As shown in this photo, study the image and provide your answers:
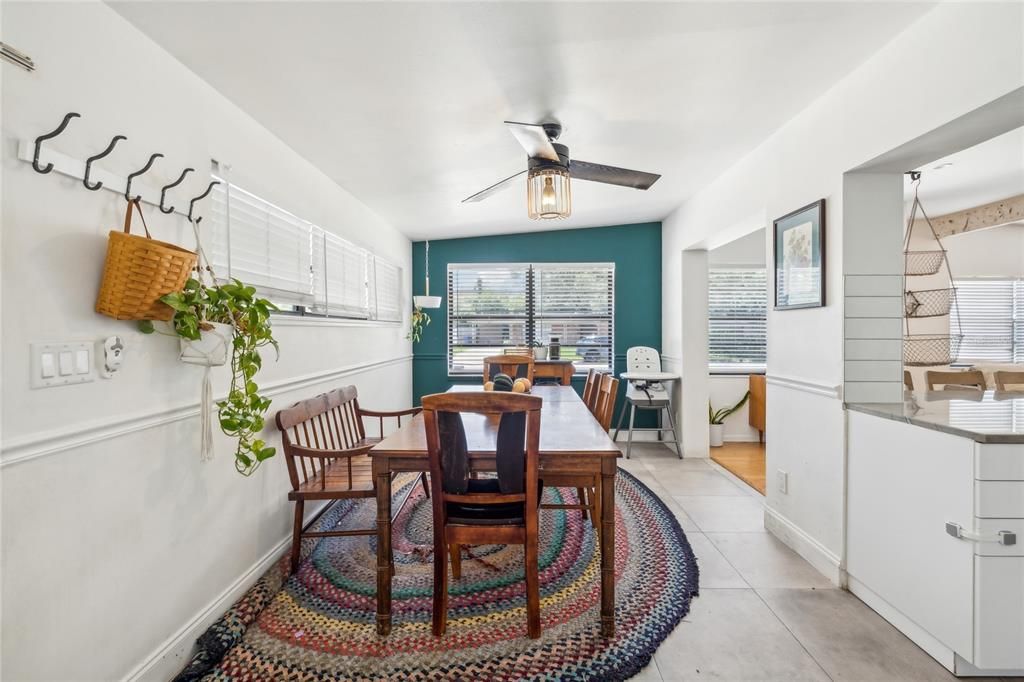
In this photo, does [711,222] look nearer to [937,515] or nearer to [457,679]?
[937,515]

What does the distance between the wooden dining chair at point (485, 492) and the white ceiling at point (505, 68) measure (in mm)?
1336

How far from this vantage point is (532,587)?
178cm

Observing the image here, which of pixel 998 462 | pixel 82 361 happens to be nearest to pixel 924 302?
pixel 998 462

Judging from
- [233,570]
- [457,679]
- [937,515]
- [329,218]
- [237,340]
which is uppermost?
[329,218]

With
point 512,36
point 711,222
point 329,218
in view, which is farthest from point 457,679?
point 711,222

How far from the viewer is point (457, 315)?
17.7 feet

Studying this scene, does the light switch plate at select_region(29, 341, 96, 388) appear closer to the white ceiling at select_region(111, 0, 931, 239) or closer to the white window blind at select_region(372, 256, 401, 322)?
Result: the white ceiling at select_region(111, 0, 931, 239)

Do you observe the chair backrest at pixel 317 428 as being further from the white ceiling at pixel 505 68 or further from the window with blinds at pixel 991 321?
the window with blinds at pixel 991 321

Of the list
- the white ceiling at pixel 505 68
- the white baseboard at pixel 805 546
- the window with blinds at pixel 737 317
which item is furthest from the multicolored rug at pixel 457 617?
the window with blinds at pixel 737 317

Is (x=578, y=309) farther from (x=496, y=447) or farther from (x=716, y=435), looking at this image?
(x=496, y=447)

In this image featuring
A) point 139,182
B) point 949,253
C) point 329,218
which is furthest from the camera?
point 949,253

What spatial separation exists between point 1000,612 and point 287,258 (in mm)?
3409

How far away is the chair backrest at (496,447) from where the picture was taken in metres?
1.66

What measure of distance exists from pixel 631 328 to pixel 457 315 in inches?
80.1
